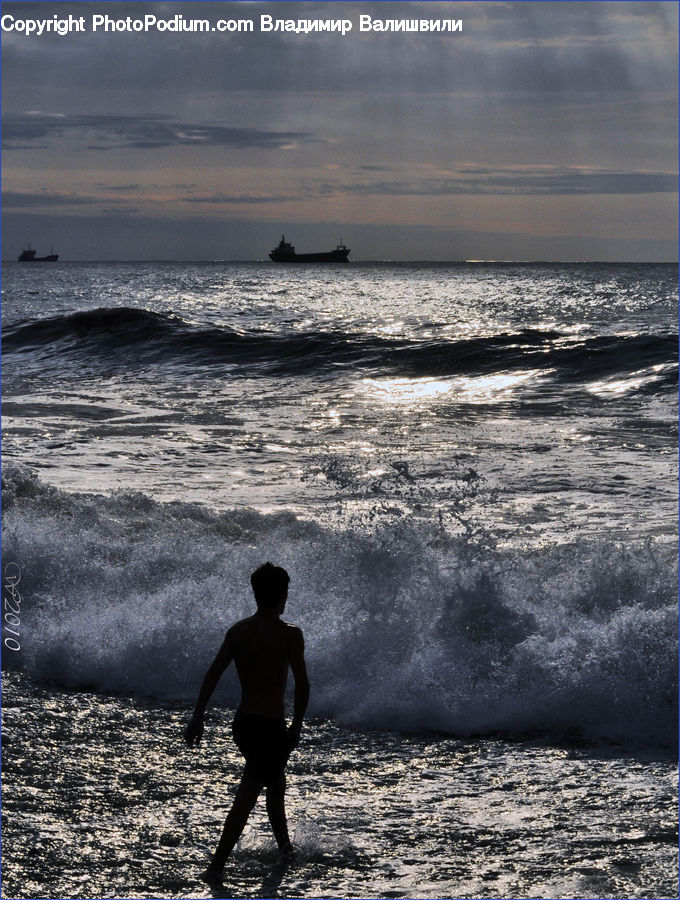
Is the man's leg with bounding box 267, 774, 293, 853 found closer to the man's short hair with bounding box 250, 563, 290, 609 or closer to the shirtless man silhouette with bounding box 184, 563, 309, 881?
the shirtless man silhouette with bounding box 184, 563, 309, 881

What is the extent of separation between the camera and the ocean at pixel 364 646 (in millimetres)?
4371

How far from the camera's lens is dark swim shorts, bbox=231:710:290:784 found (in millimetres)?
4125

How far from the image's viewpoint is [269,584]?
4051mm

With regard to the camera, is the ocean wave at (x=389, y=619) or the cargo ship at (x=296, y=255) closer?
the ocean wave at (x=389, y=619)

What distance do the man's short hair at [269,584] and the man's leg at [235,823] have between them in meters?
0.76

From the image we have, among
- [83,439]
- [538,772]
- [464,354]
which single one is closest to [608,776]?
[538,772]

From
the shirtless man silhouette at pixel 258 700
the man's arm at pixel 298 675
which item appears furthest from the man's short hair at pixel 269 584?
the man's arm at pixel 298 675

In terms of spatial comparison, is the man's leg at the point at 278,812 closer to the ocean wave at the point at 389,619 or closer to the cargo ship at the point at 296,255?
the ocean wave at the point at 389,619

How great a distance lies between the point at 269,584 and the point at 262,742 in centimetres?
67

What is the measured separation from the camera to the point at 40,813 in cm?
473

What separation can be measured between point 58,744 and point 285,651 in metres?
2.17

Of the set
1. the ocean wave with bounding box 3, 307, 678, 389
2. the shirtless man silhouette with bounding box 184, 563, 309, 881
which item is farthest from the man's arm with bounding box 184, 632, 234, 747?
the ocean wave with bounding box 3, 307, 678, 389

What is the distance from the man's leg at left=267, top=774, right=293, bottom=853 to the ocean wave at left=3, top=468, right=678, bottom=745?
1800mm

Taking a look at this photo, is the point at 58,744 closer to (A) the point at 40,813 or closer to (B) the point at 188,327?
(A) the point at 40,813
